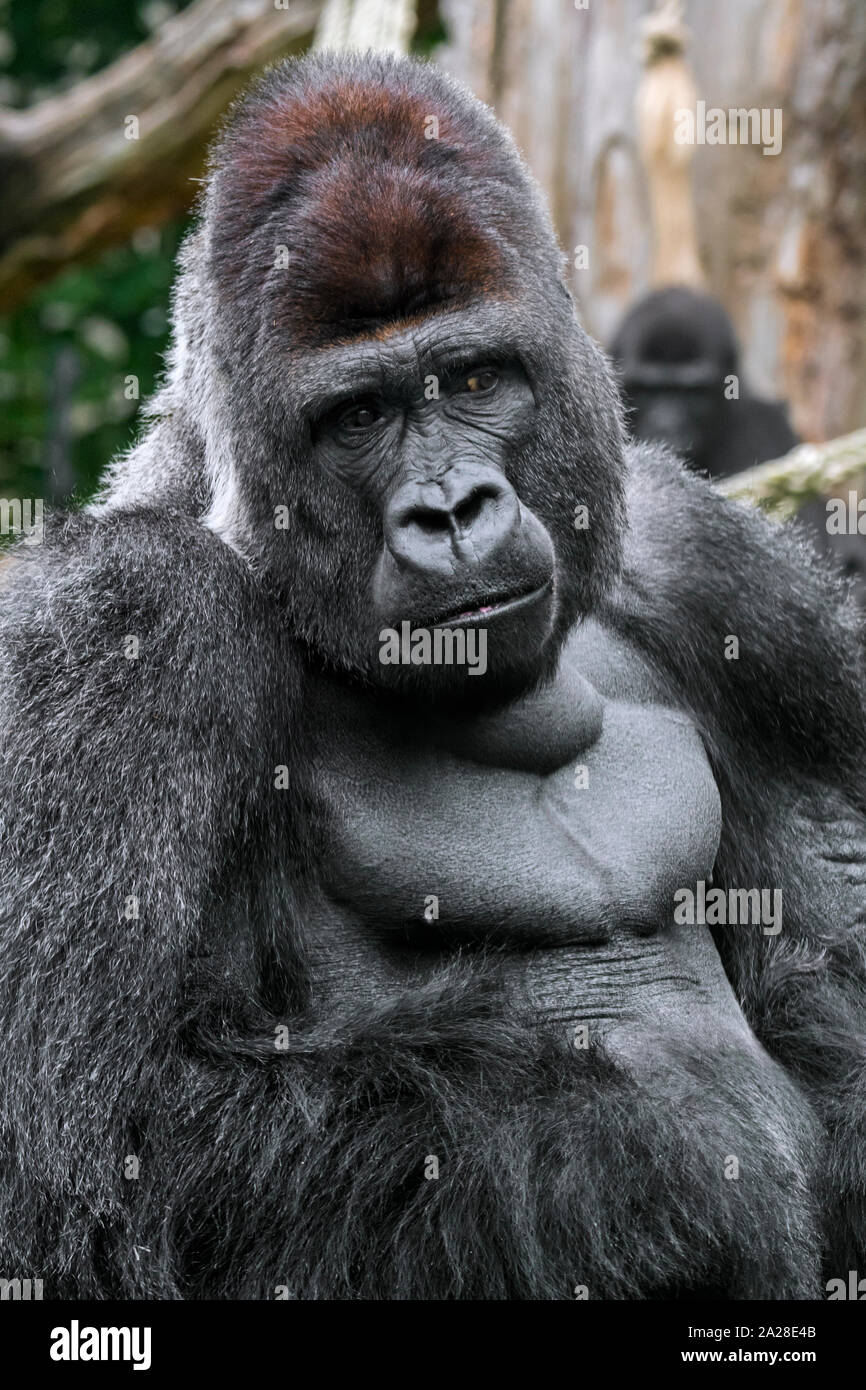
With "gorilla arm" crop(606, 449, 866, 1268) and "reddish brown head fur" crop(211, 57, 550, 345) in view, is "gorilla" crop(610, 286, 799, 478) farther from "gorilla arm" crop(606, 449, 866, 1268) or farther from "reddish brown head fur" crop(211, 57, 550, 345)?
"reddish brown head fur" crop(211, 57, 550, 345)

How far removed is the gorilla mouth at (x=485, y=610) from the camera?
3.02m

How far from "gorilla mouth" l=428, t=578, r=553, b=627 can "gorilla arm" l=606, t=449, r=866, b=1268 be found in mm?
773

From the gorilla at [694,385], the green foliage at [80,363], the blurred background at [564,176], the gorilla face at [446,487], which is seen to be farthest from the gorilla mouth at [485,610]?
the green foliage at [80,363]

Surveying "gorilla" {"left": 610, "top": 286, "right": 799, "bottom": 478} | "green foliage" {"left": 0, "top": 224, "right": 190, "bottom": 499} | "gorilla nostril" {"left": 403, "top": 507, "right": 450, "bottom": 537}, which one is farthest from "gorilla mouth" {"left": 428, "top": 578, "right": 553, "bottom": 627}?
"green foliage" {"left": 0, "top": 224, "right": 190, "bottom": 499}

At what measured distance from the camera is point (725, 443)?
1032cm

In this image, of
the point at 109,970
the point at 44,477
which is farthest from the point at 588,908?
the point at 44,477

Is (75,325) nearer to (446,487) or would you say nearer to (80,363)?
(80,363)

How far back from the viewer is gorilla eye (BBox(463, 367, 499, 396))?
3227mm

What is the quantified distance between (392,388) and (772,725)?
121cm

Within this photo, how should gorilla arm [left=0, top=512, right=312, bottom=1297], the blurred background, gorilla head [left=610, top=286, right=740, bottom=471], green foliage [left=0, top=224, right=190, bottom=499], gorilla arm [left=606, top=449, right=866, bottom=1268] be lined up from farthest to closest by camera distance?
1. green foliage [left=0, top=224, right=190, bottom=499]
2. gorilla head [left=610, top=286, right=740, bottom=471]
3. the blurred background
4. gorilla arm [left=606, top=449, right=866, bottom=1268]
5. gorilla arm [left=0, top=512, right=312, bottom=1297]

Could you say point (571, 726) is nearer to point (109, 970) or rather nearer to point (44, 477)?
point (109, 970)

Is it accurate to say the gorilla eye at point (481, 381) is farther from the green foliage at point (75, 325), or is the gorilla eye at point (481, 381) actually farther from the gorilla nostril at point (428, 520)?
the green foliage at point (75, 325)

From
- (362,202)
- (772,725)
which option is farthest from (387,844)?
(362,202)

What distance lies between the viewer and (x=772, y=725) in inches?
149
